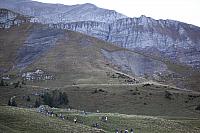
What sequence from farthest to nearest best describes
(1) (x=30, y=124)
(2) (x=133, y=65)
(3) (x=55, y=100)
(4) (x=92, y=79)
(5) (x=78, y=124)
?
(2) (x=133, y=65) → (4) (x=92, y=79) → (3) (x=55, y=100) → (5) (x=78, y=124) → (1) (x=30, y=124)

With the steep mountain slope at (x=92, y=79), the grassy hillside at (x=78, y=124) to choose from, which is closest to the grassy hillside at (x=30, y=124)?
the grassy hillside at (x=78, y=124)

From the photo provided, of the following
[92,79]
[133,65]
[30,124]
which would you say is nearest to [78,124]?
[30,124]

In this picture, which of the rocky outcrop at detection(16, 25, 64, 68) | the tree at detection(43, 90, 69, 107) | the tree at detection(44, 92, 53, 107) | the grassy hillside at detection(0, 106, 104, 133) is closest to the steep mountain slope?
the rocky outcrop at detection(16, 25, 64, 68)

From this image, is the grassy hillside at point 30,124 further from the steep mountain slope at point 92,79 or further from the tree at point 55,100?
the tree at point 55,100

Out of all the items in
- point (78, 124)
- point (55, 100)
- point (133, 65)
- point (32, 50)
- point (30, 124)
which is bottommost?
point (55, 100)

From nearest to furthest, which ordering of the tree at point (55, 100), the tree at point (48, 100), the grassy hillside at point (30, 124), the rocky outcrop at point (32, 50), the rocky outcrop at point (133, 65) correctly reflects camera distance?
the grassy hillside at point (30, 124)
the tree at point (48, 100)
the tree at point (55, 100)
the rocky outcrop at point (32, 50)
the rocky outcrop at point (133, 65)

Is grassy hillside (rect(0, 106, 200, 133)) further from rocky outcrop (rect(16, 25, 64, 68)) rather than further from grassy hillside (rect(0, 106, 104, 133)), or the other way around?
rocky outcrop (rect(16, 25, 64, 68))

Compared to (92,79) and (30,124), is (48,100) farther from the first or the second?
(92,79)

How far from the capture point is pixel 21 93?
334ft

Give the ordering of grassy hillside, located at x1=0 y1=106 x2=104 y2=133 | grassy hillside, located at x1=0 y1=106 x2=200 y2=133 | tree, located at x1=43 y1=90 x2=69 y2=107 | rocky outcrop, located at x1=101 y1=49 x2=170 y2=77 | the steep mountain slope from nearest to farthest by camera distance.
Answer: grassy hillside, located at x1=0 y1=106 x2=104 y2=133 → grassy hillside, located at x1=0 y1=106 x2=200 y2=133 → the steep mountain slope → tree, located at x1=43 y1=90 x2=69 y2=107 → rocky outcrop, located at x1=101 y1=49 x2=170 y2=77

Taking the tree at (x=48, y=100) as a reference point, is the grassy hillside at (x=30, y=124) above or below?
above

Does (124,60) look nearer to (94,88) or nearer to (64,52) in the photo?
(64,52)

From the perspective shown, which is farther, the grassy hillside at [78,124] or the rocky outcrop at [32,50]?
the rocky outcrop at [32,50]

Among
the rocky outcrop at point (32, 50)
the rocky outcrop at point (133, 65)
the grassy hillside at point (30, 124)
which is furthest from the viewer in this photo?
the rocky outcrop at point (133, 65)
